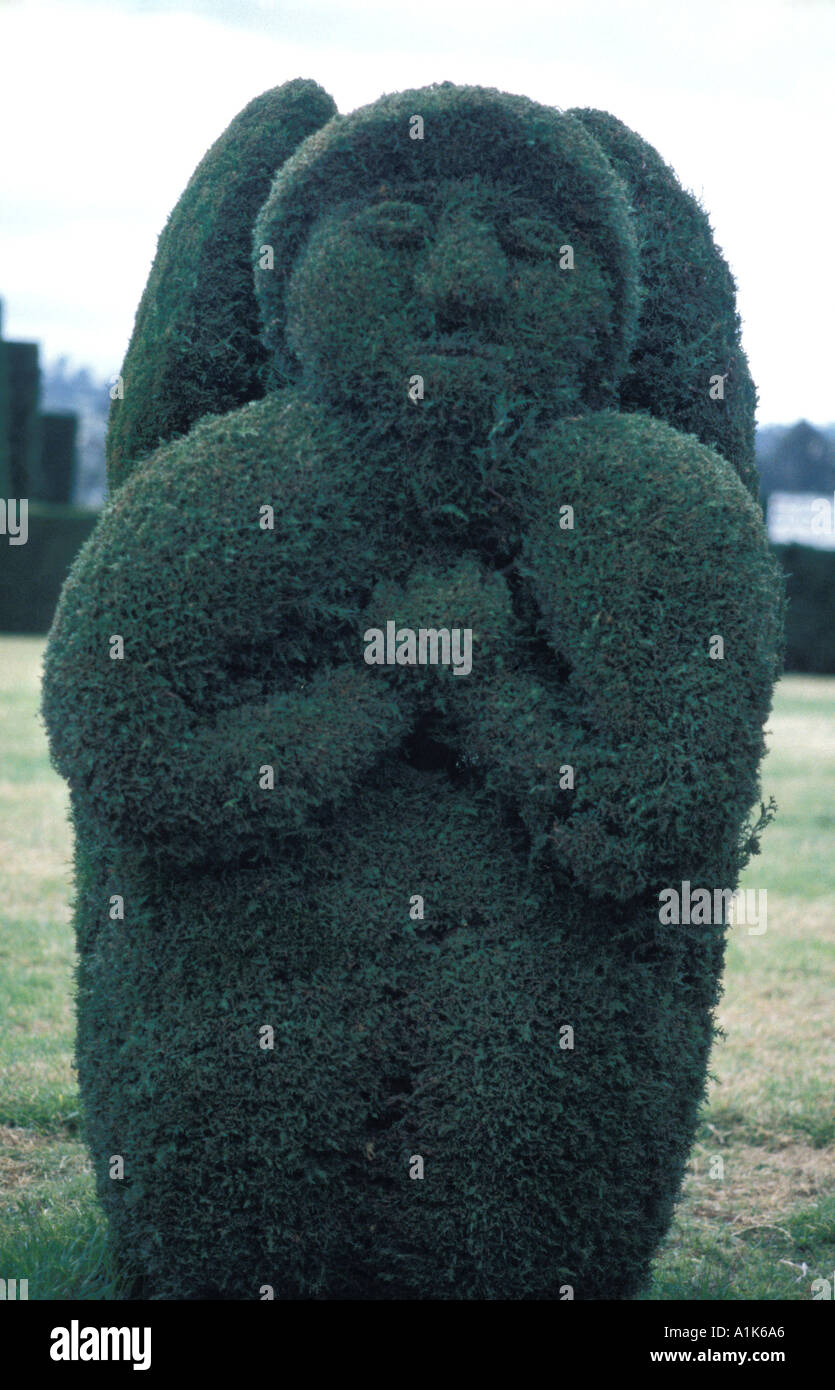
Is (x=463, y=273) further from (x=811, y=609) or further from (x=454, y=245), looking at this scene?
(x=811, y=609)

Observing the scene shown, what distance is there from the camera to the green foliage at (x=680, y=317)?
12.1ft

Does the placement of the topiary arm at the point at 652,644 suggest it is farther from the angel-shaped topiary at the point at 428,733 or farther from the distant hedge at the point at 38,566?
the distant hedge at the point at 38,566

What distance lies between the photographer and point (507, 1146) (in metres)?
3.17

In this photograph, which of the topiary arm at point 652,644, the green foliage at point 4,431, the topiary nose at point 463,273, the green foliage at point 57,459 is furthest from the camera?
the green foliage at point 57,459

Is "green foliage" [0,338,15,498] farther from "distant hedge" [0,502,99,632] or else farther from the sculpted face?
the sculpted face

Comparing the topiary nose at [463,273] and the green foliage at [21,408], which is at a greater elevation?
the green foliage at [21,408]

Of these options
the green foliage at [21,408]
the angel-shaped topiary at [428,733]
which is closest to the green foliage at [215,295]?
the angel-shaped topiary at [428,733]

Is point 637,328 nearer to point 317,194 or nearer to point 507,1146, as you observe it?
point 317,194

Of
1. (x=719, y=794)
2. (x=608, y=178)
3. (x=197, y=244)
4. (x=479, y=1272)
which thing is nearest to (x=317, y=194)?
(x=197, y=244)

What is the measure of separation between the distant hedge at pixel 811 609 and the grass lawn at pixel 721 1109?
54.0 feet

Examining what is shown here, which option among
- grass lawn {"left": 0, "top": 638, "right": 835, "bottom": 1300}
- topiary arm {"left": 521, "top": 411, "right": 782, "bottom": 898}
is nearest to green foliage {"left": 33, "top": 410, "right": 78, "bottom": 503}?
grass lawn {"left": 0, "top": 638, "right": 835, "bottom": 1300}
